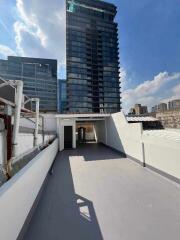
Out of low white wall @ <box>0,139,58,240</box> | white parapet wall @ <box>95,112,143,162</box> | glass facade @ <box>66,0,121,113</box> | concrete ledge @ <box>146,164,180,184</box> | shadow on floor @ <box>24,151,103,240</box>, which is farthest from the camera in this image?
glass facade @ <box>66,0,121,113</box>

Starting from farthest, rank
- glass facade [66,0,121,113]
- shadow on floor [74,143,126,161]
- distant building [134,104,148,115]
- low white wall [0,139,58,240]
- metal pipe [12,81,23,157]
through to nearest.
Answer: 1. glass facade [66,0,121,113]
2. distant building [134,104,148,115]
3. shadow on floor [74,143,126,161]
4. metal pipe [12,81,23,157]
5. low white wall [0,139,58,240]

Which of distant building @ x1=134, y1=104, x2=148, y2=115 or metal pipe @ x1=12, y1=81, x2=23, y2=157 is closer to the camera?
metal pipe @ x1=12, y1=81, x2=23, y2=157

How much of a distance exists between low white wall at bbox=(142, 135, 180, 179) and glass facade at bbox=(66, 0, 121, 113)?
46442mm

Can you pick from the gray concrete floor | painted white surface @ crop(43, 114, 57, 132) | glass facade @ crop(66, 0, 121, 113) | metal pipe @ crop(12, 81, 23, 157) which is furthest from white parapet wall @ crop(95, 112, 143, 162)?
glass facade @ crop(66, 0, 121, 113)

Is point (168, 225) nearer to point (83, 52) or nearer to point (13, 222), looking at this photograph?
point (13, 222)

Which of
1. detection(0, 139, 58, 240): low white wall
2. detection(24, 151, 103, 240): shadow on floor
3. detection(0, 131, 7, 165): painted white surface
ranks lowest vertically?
detection(24, 151, 103, 240): shadow on floor

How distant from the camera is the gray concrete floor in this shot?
221 cm

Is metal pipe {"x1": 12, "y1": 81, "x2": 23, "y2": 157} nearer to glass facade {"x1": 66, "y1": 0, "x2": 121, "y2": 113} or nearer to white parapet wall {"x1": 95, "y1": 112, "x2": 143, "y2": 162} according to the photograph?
white parapet wall {"x1": 95, "y1": 112, "x2": 143, "y2": 162}

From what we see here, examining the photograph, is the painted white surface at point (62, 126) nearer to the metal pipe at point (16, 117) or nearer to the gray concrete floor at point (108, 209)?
the gray concrete floor at point (108, 209)

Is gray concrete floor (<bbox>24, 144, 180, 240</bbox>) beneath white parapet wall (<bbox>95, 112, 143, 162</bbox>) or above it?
beneath

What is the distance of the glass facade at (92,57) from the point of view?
53.4 meters

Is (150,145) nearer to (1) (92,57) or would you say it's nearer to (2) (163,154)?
(2) (163,154)

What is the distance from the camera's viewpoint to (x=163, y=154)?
15.1 ft

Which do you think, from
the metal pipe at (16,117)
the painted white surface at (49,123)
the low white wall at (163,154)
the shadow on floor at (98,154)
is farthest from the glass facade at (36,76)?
the metal pipe at (16,117)
